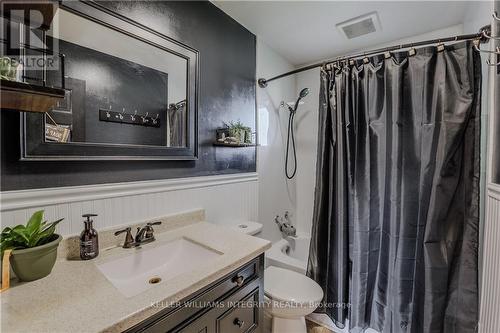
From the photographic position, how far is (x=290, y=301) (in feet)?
4.65

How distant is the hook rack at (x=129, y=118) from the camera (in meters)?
1.08

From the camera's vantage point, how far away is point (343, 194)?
164cm

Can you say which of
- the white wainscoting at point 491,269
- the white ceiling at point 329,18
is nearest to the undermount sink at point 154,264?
the white wainscoting at point 491,269

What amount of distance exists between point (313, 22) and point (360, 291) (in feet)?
6.69

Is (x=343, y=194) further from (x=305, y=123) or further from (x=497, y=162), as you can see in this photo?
(x=305, y=123)

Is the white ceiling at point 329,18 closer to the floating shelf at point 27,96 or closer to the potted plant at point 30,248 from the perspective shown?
the floating shelf at point 27,96

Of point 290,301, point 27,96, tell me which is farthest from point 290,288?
point 27,96

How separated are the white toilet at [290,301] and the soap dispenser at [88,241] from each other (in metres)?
1.05

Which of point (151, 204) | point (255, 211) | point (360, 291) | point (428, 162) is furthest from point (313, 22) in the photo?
point (360, 291)

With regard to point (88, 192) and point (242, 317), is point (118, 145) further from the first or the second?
point (242, 317)

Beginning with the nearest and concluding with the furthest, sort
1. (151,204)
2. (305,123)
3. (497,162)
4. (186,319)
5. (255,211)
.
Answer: (186,319) < (497,162) < (151,204) < (255,211) < (305,123)

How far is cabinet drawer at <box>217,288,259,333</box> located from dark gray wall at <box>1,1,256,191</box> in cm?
77

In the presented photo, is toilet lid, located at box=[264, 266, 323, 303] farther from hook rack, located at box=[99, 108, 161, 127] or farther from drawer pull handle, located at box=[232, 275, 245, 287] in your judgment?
hook rack, located at box=[99, 108, 161, 127]

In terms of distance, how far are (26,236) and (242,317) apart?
0.88 meters
